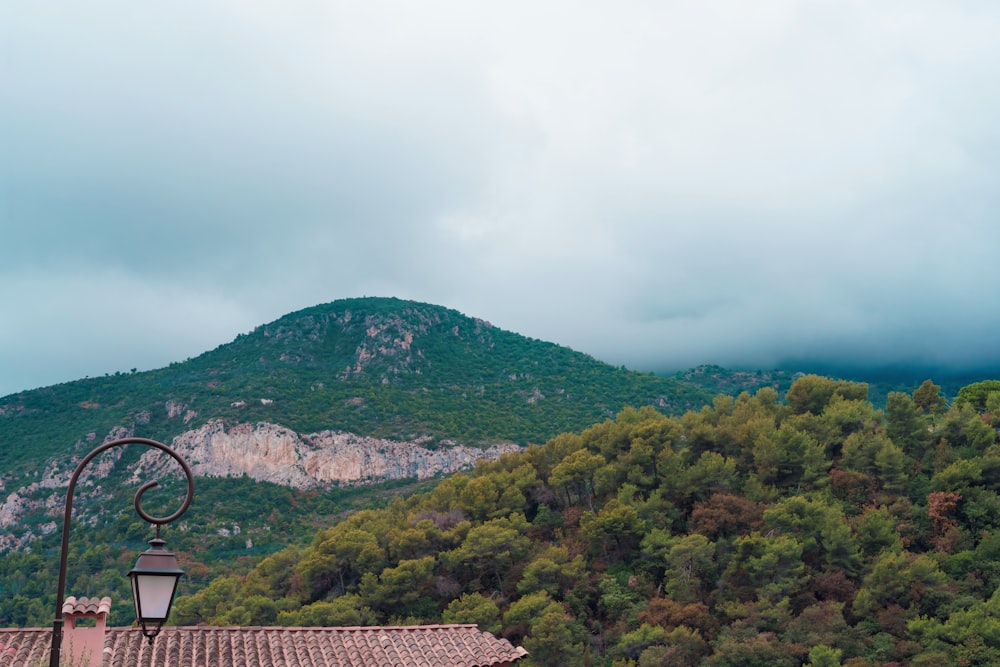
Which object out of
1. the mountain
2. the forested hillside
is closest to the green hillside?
the mountain

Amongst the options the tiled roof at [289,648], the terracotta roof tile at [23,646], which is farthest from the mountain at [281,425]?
the tiled roof at [289,648]

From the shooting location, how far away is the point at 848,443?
34812 millimetres

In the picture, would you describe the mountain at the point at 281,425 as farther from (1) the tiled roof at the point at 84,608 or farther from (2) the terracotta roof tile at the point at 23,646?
(1) the tiled roof at the point at 84,608

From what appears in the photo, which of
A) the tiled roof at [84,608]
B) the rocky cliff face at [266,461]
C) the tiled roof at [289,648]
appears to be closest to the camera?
the tiled roof at [84,608]

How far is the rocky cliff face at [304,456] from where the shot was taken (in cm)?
6181

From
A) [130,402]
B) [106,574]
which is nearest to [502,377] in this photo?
[130,402]

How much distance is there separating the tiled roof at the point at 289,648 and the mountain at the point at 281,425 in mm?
35493

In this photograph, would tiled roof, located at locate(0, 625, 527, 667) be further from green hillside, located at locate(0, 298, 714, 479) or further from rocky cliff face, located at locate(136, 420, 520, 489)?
green hillside, located at locate(0, 298, 714, 479)

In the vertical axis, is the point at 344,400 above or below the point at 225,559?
above

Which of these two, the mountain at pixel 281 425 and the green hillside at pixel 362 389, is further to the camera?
the green hillside at pixel 362 389

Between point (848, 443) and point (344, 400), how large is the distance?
47477mm

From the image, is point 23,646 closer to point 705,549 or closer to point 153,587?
point 153,587

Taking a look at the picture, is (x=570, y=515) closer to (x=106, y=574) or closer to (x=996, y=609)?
(x=996, y=609)

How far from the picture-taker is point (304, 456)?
211 feet
